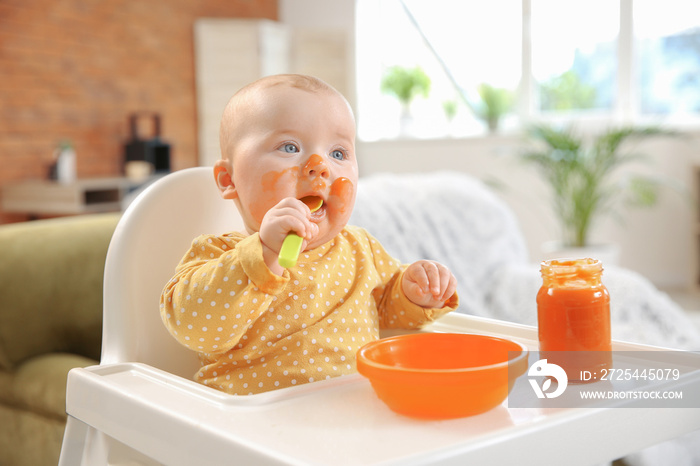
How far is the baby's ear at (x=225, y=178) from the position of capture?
0.88 m

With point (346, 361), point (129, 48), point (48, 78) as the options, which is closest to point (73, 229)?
point (346, 361)

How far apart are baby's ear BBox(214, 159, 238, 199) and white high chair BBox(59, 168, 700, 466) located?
0.15 meters

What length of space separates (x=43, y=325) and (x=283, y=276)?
959 mm

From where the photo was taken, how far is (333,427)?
617 mm

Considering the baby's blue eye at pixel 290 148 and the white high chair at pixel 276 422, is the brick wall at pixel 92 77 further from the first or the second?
the baby's blue eye at pixel 290 148

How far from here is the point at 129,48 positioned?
4.79 m

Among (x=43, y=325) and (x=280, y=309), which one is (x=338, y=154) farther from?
(x=43, y=325)

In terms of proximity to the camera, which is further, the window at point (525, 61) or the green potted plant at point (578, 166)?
the window at point (525, 61)

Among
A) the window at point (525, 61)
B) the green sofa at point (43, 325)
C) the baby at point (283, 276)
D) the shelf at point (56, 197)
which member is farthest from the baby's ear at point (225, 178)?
the window at point (525, 61)

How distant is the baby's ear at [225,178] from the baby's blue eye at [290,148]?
9 centimetres

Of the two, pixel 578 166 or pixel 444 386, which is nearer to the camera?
pixel 444 386

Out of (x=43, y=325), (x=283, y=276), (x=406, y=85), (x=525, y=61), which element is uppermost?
(x=525, y=61)

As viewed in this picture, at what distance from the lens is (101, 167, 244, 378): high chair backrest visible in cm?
94

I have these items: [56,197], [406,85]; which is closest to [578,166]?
[406,85]
